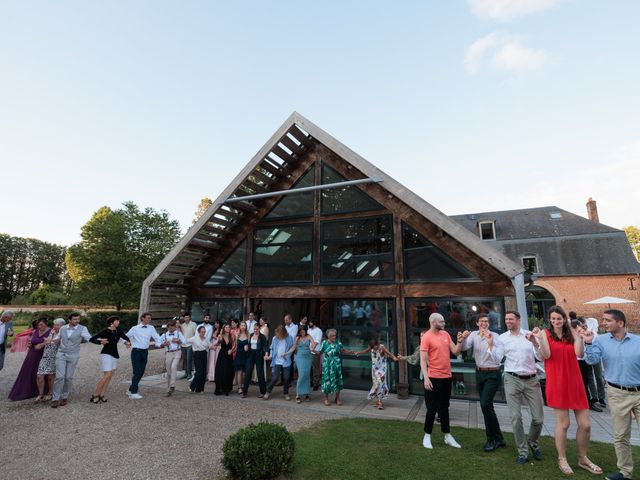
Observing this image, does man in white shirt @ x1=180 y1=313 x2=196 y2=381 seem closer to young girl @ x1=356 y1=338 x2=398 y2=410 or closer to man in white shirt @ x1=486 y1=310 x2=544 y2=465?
young girl @ x1=356 y1=338 x2=398 y2=410

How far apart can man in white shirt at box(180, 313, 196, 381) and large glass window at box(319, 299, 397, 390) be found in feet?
14.2

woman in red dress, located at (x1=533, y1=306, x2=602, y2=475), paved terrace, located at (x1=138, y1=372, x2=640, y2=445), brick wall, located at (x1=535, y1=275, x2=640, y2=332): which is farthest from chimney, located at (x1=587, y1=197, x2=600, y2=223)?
woman in red dress, located at (x1=533, y1=306, x2=602, y2=475)

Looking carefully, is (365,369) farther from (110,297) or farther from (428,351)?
(110,297)

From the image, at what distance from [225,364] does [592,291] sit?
2447cm

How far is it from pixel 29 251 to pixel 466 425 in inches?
3108

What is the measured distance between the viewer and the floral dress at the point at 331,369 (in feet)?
24.1

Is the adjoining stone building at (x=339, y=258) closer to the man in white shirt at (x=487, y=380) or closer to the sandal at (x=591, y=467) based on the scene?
Result: the man in white shirt at (x=487, y=380)

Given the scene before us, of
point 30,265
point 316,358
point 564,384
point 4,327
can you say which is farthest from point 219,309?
point 30,265

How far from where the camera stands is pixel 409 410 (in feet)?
22.8

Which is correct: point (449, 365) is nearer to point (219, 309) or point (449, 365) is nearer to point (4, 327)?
point (219, 309)

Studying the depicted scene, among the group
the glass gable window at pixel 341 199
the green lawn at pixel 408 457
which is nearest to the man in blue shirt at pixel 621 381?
the green lawn at pixel 408 457

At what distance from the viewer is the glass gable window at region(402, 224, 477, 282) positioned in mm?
8117

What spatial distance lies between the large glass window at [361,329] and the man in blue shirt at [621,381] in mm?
4909

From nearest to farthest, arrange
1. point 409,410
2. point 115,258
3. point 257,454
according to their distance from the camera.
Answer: point 257,454 → point 409,410 → point 115,258
